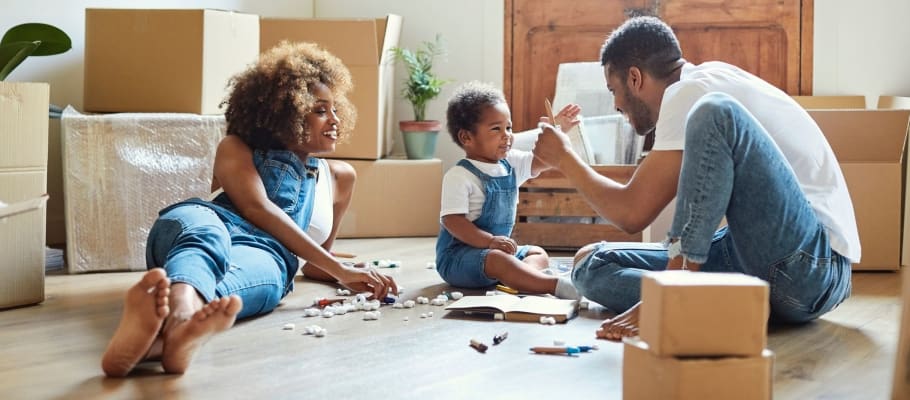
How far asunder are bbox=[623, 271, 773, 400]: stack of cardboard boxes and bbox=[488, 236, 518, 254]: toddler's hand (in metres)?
1.22

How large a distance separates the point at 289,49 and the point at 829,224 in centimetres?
134

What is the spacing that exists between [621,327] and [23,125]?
1473 millimetres

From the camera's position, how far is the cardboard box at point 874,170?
2941 mm

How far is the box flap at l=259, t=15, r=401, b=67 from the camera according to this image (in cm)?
364

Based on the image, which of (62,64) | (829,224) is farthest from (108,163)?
(829,224)

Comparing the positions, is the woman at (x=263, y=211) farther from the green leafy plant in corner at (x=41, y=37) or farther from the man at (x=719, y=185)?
the green leafy plant in corner at (x=41, y=37)

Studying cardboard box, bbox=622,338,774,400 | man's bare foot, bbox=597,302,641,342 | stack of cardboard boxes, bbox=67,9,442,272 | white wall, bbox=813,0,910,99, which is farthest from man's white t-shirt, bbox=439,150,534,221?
white wall, bbox=813,0,910,99

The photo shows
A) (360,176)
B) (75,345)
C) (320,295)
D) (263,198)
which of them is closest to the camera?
(75,345)

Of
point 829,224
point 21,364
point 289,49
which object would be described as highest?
point 289,49

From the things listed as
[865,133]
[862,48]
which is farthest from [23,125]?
[862,48]

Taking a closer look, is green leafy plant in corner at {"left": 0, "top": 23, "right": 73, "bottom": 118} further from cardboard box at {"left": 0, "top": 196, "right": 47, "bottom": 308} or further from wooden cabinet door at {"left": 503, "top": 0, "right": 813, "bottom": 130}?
wooden cabinet door at {"left": 503, "top": 0, "right": 813, "bottom": 130}

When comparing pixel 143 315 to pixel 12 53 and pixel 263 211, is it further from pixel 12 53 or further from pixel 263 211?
pixel 12 53

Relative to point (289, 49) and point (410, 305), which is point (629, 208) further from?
point (289, 49)

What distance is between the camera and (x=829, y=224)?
1.94 meters
